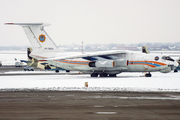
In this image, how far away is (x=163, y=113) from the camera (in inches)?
512

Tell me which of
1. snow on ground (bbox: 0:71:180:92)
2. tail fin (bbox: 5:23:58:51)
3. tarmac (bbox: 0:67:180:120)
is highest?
tail fin (bbox: 5:23:58:51)

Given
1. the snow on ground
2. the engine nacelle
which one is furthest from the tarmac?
the engine nacelle

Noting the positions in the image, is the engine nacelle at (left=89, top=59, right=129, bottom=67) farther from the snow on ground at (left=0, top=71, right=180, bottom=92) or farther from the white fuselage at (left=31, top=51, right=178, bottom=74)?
the snow on ground at (left=0, top=71, right=180, bottom=92)

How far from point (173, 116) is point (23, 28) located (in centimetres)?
3006

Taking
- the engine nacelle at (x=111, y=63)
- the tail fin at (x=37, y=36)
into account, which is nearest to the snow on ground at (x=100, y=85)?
the engine nacelle at (x=111, y=63)

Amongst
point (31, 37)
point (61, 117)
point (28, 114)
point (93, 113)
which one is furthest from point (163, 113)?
point (31, 37)

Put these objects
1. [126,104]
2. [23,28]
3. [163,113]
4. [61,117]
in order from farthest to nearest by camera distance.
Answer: [23,28], [126,104], [163,113], [61,117]

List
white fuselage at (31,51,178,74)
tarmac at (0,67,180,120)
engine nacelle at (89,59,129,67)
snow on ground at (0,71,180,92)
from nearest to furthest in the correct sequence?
tarmac at (0,67,180,120), snow on ground at (0,71,180,92), engine nacelle at (89,59,129,67), white fuselage at (31,51,178,74)

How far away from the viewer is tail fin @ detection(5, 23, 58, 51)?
3856 cm

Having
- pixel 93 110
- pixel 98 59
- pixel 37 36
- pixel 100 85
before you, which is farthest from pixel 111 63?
pixel 93 110

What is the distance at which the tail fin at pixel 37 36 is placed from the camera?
127ft

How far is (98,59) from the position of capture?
125 ft

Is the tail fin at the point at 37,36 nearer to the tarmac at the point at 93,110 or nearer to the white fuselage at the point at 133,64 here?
the white fuselage at the point at 133,64

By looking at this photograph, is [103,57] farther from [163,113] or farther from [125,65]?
[163,113]
